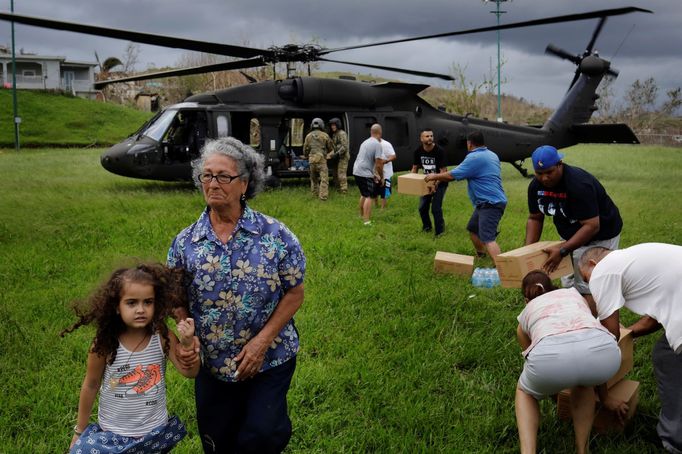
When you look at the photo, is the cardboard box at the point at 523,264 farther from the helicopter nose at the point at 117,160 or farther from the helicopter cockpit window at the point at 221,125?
the helicopter nose at the point at 117,160

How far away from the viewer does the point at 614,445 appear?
385cm

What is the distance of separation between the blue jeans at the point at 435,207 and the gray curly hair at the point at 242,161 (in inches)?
263

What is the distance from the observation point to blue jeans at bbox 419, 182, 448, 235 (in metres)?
9.79

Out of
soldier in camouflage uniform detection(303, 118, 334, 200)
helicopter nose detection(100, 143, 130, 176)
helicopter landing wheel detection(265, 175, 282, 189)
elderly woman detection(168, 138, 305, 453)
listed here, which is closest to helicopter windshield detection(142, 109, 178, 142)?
helicopter nose detection(100, 143, 130, 176)

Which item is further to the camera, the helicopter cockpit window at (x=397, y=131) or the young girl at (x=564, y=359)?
the helicopter cockpit window at (x=397, y=131)

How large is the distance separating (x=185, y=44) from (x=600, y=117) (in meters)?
53.9

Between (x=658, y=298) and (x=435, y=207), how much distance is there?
6.33 meters

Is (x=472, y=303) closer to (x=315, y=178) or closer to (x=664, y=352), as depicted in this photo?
(x=664, y=352)

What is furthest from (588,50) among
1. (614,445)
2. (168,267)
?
(168,267)

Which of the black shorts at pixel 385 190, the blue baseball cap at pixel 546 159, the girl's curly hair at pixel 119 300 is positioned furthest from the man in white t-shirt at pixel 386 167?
the girl's curly hair at pixel 119 300

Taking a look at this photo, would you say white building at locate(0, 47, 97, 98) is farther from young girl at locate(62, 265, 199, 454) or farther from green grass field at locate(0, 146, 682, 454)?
young girl at locate(62, 265, 199, 454)

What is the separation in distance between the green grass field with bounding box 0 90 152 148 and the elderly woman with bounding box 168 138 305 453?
111ft

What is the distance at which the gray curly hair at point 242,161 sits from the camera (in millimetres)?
3045

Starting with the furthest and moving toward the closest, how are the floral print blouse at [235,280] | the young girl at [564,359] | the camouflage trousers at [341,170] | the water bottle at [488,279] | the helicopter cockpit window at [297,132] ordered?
the helicopter cockpit window at [297,132]
the camouflage trousers at [341,170]
the water bottle at [488,279]
the young girl at [564,359]
the floral print blouse at [235,280]
